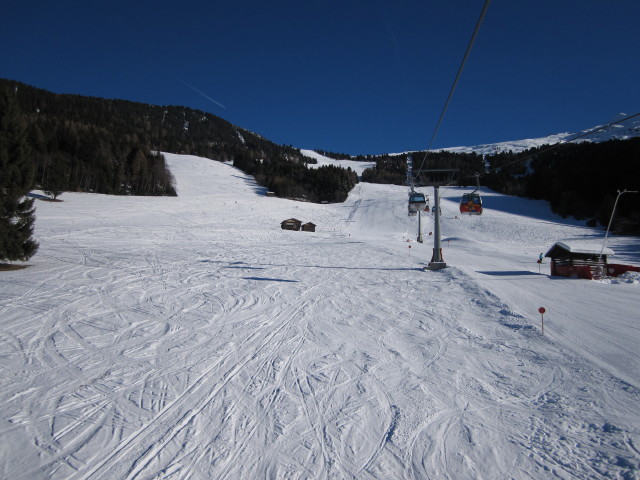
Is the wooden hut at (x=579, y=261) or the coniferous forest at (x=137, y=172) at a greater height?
the coniferous forest at (x=137, y=172)

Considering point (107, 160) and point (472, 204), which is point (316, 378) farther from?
point (107, 160)

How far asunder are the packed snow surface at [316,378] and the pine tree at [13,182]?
256cm

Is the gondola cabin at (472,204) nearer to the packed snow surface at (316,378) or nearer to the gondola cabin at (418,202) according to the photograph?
the gondola cabin at (418,202)

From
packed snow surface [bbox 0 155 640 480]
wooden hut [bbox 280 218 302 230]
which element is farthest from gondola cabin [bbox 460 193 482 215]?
wooden hut [bbox 280 218 302 230]

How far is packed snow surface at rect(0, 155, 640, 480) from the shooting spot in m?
3.25

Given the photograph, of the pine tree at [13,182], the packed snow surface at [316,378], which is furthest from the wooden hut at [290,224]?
the packed snow surface at [316,378]

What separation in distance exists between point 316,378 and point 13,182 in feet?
51.3

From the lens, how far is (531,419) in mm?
3846

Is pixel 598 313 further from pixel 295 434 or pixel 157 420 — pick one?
pixel 157 420

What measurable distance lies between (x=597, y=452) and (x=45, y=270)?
1687 centimetres

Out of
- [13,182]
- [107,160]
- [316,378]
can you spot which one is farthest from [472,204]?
[107,160]

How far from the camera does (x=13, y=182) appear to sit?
521 inches

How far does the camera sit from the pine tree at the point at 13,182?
12.9m

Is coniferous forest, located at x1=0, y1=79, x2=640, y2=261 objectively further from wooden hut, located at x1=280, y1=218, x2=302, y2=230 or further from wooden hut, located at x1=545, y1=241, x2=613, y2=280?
wooden hut, located at x1=280, y1=218, x2=302, y2=230
